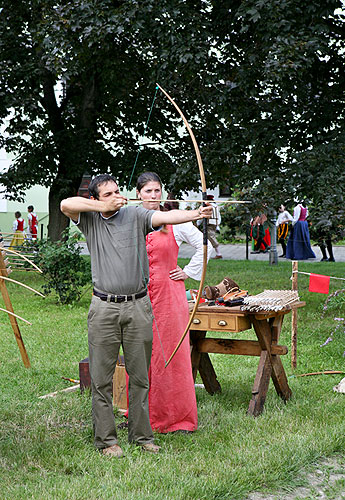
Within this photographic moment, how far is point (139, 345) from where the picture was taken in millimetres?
4246

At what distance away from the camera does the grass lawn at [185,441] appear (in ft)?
12.2

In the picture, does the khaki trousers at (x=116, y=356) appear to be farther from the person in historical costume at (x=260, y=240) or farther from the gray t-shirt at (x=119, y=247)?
the person in historical costume at (x=260, y=240)

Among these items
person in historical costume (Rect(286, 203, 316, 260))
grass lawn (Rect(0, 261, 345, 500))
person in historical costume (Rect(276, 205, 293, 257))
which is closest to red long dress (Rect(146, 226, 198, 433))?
grass lawn (Rect(0, 261, 345, 500))

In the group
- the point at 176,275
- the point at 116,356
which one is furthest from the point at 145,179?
the point at 116,356

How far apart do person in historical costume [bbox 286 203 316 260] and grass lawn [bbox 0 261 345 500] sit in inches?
385

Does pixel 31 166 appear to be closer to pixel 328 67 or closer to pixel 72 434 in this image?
pixel 328 67

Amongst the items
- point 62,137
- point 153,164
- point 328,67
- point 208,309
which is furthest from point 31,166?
point 208,309

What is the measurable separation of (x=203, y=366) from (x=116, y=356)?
154 cm

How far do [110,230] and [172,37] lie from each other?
5901mm

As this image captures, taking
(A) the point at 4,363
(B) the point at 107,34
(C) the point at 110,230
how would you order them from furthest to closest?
(B) the point at 107,34 < (A) the point at 4,363 < (C) the point at 110,230

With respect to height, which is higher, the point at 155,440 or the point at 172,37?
the point at 172,37

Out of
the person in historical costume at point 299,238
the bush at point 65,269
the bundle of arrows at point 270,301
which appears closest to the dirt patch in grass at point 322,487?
the bundle of arrows at point 270,301

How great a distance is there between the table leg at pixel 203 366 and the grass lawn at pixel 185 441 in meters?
0.10

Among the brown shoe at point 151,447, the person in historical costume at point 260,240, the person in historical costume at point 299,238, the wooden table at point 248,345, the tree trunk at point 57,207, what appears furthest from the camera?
the person in historical costume at point 260,240
